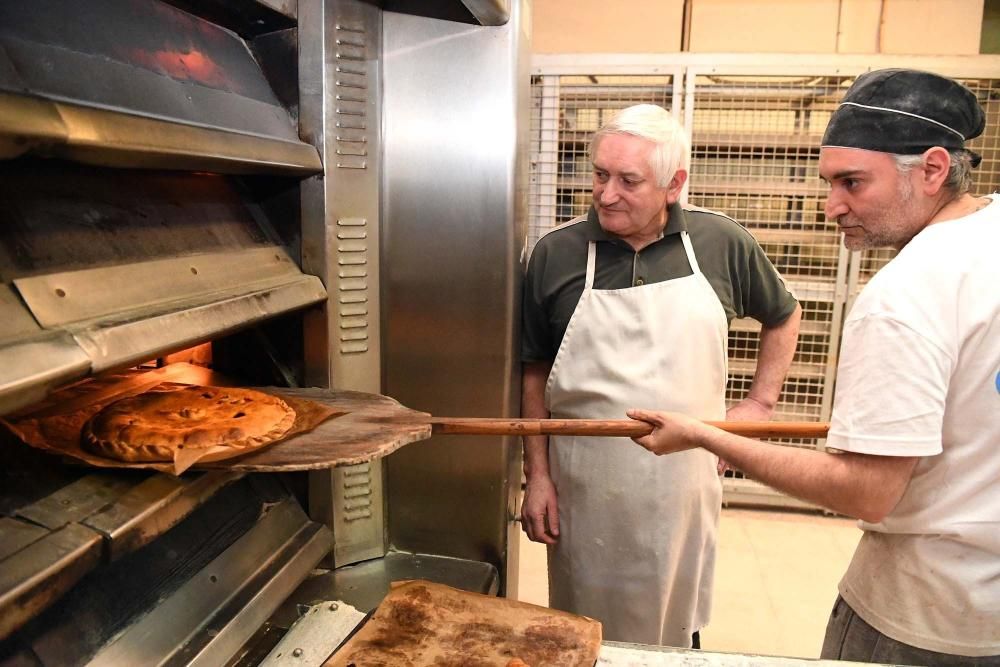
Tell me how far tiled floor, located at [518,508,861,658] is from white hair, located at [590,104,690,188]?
155cm

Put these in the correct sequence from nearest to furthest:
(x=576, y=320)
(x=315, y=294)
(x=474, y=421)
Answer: (x=474, y=421)
(x=315, y=294)
(x=576, y=320)

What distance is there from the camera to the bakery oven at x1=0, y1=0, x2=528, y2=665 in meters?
0.81

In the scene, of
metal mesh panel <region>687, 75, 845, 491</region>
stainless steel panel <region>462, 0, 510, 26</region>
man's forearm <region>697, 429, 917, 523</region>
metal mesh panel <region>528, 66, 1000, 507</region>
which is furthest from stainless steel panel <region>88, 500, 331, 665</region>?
metal mesh panel <region>687, 75, 845, 491</region>

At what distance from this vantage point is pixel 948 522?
43.9 inches

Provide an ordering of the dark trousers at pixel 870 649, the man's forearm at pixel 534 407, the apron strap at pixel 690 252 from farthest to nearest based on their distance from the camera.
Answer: the man's forearm at pixel 534 407 → the apron strap at pixel 690 252 → the dark trousers at pixel 870 649

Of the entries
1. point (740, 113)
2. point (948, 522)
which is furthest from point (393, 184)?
point (740, 113)

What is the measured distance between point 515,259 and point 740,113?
211 cm

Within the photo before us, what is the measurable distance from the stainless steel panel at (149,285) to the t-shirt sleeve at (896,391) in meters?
0.96

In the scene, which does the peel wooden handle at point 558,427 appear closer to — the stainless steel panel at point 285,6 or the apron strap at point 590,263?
the apron strap at point 590,263

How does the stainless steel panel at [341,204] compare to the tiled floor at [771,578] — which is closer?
the stainless steel panel at [341,204]

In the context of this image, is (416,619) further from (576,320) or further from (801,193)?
(801,193)

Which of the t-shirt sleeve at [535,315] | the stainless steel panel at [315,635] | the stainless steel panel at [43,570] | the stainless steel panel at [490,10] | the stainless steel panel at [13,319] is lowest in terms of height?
the stainless steel panel at [315,635]

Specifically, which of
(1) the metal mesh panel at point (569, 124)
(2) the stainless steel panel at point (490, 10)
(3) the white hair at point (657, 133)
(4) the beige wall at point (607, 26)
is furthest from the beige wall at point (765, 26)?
(2) the stainless steel panel at point (490, 10)

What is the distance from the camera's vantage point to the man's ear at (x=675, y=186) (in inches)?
65.9
